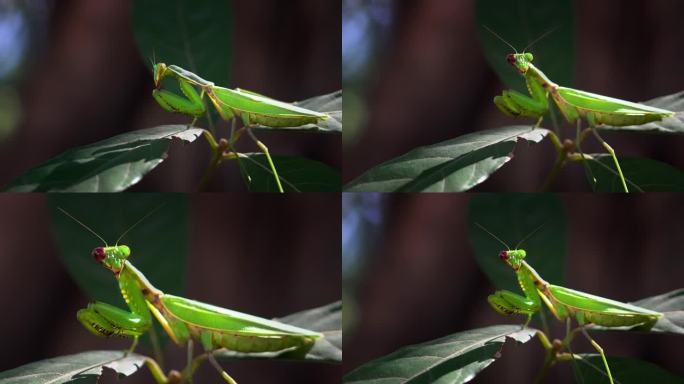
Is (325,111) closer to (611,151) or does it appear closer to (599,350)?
(611,151)

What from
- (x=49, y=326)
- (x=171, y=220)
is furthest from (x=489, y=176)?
(x=49, y=326)

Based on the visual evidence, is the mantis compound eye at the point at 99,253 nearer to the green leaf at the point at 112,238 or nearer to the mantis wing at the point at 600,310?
the green leaf at the point at 112,238

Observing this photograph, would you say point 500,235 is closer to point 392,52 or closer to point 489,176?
point 489,176

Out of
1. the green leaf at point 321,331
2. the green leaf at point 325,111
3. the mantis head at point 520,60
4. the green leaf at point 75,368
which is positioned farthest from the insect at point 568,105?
the green leaf at point 75,368

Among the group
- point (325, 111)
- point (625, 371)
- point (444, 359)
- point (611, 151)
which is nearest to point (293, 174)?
point (325, 111)

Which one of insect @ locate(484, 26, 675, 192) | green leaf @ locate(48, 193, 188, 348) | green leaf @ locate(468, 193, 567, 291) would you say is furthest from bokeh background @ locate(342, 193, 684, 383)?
green leaf @ locate(48, 193, 188, 348)

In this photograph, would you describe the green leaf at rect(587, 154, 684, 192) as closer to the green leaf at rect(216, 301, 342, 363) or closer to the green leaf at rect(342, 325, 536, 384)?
the green leaf at rect(342, 325, 536, 384)
